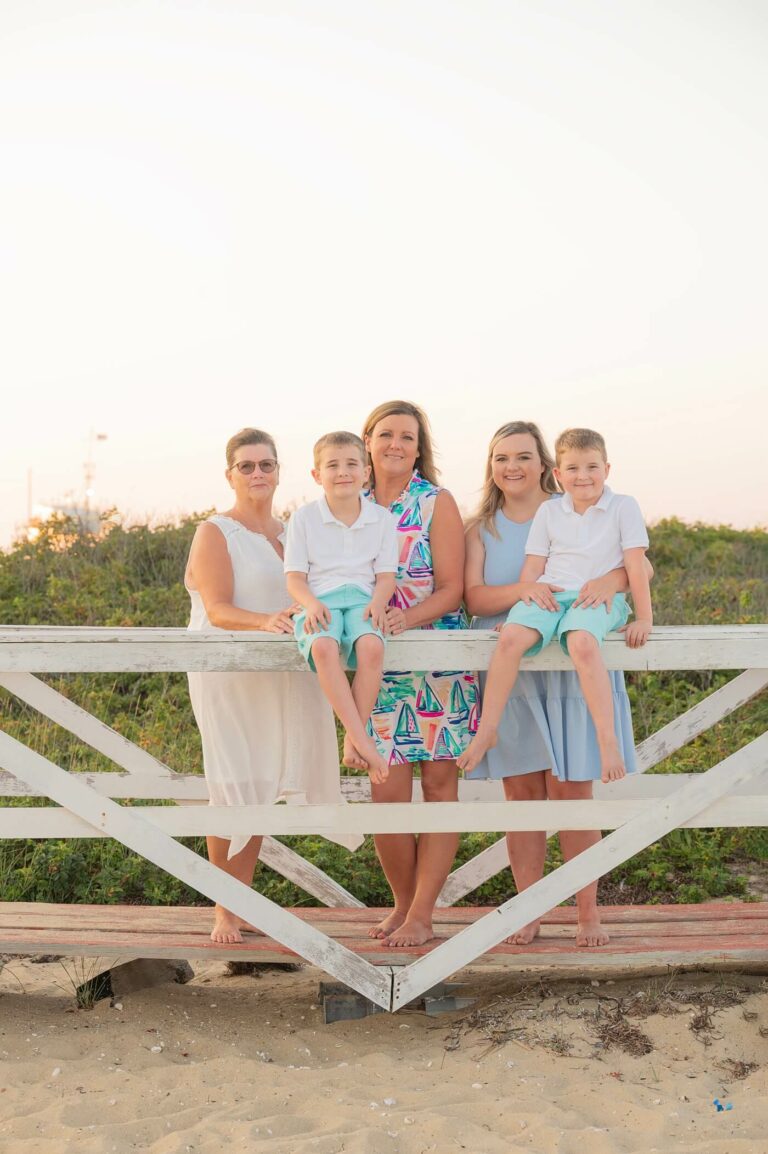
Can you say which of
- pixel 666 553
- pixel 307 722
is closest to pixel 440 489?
pixel 307 722

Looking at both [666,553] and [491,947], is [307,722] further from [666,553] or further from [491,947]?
[666,553]

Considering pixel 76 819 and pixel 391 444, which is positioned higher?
pixel 391 444

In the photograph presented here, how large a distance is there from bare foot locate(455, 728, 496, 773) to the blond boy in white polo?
10.5 inches

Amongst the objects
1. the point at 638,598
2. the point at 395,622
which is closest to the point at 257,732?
the point at 395,622

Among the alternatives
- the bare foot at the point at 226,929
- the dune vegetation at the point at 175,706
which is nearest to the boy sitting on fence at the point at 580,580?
the bare foot at the point at 226,929

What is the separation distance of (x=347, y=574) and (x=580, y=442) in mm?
1001

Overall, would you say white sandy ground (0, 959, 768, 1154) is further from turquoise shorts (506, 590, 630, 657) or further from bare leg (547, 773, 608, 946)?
turquoise shorts (506, 590, 630, 657)

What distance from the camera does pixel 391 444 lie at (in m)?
4.28

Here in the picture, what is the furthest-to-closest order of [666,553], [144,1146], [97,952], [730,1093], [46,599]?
[666,553] < [46,599] < [97,952] < [730,1093] < [144,1146]

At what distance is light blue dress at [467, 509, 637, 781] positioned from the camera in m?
4.23

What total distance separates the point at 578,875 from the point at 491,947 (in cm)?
42

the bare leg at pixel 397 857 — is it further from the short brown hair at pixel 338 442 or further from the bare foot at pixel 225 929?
the short brown hair at pixel 338 442

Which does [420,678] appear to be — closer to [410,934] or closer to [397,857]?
[397,857]

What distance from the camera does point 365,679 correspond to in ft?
12.4
